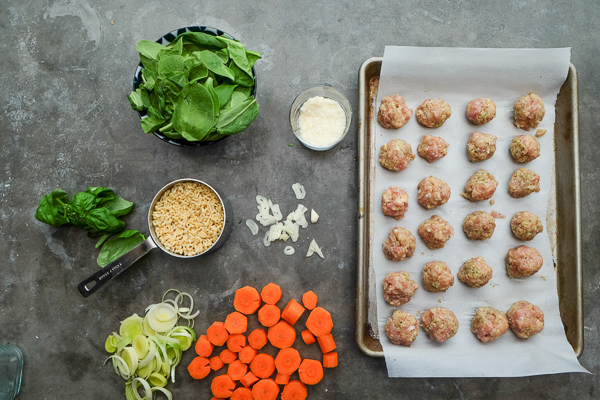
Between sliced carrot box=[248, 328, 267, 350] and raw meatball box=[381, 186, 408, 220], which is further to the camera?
sliced carrot box=[248, 328, 267, 350]

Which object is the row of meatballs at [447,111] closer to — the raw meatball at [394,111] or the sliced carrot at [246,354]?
the raw meatball at [394,111]

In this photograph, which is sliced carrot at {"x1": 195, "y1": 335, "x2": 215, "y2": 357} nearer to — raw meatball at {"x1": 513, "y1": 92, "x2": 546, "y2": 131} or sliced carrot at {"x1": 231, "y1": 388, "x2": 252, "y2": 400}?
sliced carrot at {"x1": 231, "y1": 388, "x2": 252, "y2": 400}

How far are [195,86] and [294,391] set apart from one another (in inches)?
95.5

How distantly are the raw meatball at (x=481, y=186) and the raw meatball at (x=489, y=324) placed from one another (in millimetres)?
855

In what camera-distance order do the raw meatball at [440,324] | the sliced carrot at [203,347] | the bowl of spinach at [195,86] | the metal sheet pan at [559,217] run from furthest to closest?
the sliced carrot at [203,347] < the metal sheet pan at [559,217] < the raw meatball at [440,324] < the bowl of spinach at [195,86]

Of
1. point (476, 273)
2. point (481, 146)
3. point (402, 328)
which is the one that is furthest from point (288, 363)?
point (481, 146)

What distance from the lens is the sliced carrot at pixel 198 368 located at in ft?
10.9

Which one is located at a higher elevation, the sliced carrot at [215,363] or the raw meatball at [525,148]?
the raw meatball at [525,148]

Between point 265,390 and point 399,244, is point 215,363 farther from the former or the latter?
point 399,244

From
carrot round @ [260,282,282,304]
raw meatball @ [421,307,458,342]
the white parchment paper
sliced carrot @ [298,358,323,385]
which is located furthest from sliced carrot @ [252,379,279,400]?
raw meatball @ [421,307,458,342]

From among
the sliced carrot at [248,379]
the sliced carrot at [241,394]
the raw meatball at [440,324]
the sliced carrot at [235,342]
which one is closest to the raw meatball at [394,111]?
the raw meatball at [440,324]

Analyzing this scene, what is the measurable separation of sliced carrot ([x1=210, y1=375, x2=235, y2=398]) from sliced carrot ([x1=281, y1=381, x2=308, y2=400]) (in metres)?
0.43

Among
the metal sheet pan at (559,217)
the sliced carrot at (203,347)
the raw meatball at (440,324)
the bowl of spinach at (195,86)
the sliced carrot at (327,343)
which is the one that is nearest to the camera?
the bowl of spinach at (195,86)

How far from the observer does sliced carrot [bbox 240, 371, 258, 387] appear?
3.35 meters
